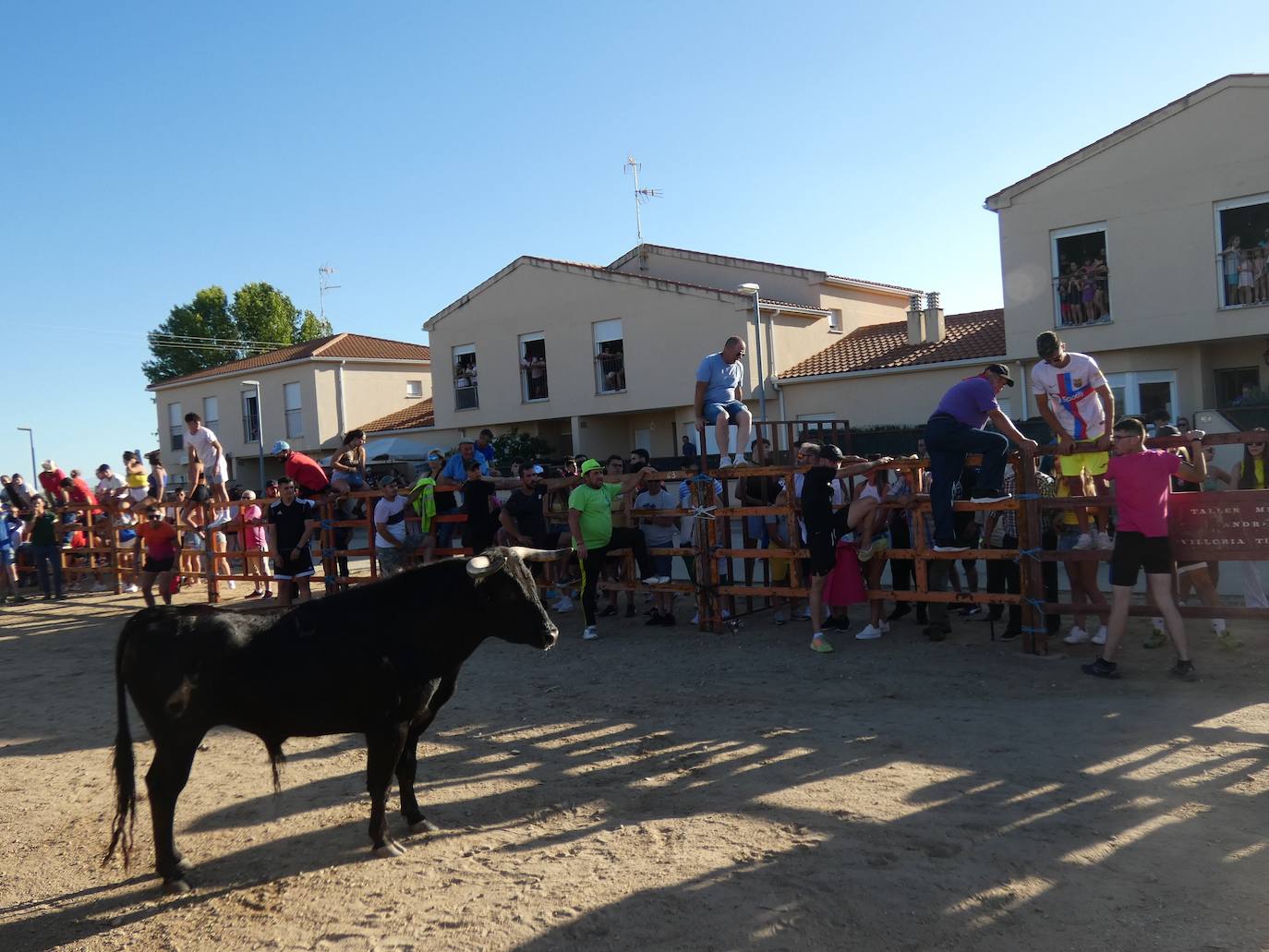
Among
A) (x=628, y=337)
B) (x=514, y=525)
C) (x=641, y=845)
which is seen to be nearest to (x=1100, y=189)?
(x=628, y=337)

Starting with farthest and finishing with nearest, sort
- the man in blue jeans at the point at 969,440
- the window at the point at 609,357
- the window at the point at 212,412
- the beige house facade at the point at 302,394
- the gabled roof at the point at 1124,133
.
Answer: the window at the point at 212,412 → the beige house facade at the point at 302,394 → the window at the point at 609,357 → the gabled roof at the point at 1124,133 → the man in blue jeans at the point at 969,440

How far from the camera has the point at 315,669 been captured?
5270 mm

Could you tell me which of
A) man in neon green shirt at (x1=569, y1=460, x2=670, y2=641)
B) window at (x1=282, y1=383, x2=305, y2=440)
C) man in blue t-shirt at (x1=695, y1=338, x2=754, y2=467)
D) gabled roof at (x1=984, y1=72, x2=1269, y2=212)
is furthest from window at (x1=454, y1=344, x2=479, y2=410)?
man in blue t-shirt at (x1=695, y1=338, x2=754, y2=467)

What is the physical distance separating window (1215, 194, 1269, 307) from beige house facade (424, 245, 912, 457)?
34.8 ft

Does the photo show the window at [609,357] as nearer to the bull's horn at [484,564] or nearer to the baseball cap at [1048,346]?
the baseball cap at [1048,346]

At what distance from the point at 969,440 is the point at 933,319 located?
64.4 feet

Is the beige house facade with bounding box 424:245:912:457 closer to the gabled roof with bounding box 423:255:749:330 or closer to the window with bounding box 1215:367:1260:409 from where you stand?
the gabled roof with bounding box 423:255:749:330

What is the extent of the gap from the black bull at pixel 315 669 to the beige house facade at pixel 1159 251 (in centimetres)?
2110

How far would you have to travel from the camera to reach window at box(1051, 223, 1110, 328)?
23.2 meters

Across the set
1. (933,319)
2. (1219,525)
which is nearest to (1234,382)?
(933,319)

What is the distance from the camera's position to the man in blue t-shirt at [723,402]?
11156 mm

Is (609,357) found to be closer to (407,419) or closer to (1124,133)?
(407,419)

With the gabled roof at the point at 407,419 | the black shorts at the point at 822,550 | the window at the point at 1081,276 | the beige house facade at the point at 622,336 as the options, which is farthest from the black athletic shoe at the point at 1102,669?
the gabled roof at the point at 407,419

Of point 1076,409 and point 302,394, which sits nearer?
point 1076,409
